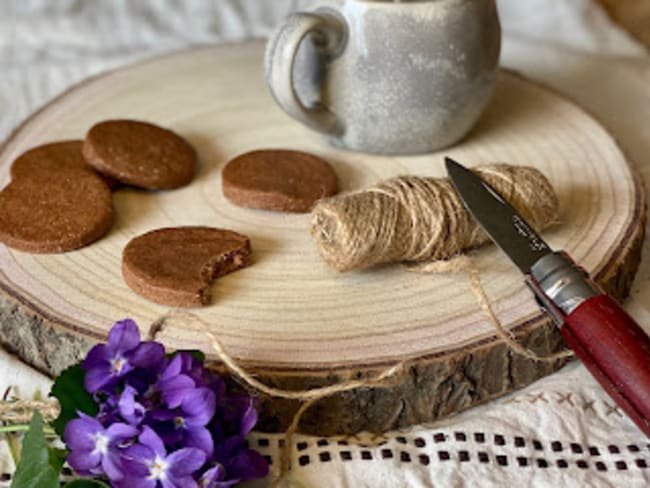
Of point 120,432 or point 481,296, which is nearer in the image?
point 120,432

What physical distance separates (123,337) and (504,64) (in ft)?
3.24

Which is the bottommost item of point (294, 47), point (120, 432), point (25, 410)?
point (25, 410)

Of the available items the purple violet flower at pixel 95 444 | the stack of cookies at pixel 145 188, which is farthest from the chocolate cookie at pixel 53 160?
the purple violet flower at pixel 95 444

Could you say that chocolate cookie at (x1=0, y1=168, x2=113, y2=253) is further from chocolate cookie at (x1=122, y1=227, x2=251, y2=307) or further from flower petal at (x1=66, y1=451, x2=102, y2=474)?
flower petal at (x1=66, y1=451, x2=102, y2=474)

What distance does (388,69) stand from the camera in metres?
1.19

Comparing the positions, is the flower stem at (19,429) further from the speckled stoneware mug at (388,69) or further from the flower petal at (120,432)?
the speckled stoneware mug at (388,69)

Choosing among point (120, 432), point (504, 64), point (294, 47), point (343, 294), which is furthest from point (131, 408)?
point (504, 64)

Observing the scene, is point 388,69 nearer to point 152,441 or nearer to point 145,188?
point 145,188

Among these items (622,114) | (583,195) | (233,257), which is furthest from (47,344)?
(622,114)

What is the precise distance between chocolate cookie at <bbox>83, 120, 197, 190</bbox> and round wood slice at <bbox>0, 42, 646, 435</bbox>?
0.02m

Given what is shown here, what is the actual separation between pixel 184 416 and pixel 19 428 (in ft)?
0.58

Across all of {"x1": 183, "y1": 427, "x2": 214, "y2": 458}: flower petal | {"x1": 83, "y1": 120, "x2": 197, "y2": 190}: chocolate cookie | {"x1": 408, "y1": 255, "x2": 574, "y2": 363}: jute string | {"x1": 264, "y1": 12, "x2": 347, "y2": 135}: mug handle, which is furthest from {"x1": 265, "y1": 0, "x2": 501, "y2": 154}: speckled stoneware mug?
{"x1": 183, "y1": 427, "x2": 214, "y2": 458}: flower petal

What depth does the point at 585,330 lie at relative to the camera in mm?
891

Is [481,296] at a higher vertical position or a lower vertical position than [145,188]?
higher
